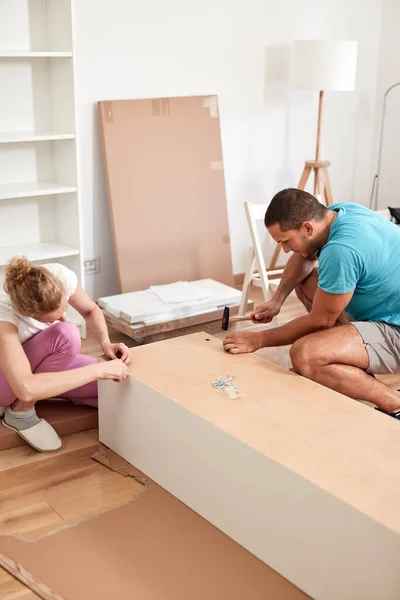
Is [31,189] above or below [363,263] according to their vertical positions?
above

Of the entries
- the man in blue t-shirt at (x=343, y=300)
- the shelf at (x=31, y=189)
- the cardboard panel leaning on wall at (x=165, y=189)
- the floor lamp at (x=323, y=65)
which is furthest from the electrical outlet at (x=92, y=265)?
the man in blue t-shirt at (x=343, y=300)

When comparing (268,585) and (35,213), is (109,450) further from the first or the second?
(35,213)

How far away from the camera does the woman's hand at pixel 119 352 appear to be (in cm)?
262

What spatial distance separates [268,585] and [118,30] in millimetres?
3129

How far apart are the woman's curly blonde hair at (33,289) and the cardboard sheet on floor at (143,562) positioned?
68 cm

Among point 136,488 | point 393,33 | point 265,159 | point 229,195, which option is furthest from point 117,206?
point 393,33

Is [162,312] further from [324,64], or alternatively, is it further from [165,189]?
[324,64]

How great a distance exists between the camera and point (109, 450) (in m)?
2.73

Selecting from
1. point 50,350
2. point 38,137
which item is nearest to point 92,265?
point 38,137

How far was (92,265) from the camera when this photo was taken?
14.1ft

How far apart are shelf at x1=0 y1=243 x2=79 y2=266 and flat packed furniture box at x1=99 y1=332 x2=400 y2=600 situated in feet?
3.83

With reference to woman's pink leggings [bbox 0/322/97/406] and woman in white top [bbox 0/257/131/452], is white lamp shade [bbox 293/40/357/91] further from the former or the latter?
woman's pink leggings [bbox 0/322/97/406]

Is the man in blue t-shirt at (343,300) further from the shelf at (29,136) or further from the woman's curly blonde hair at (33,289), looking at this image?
the shelf at (29,136)

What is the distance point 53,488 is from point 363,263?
132 centimetres
